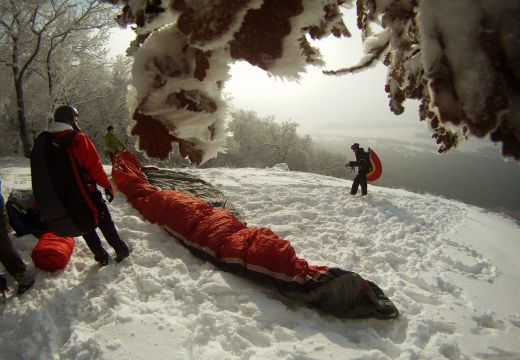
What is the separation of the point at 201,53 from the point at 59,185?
114 inches

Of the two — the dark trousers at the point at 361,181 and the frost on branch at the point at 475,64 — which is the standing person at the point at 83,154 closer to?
the frost on branch at the point at 475,64

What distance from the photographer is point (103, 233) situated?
366cm

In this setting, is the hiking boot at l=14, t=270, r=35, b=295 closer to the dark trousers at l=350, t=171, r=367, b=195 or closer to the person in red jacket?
the person in red jacket

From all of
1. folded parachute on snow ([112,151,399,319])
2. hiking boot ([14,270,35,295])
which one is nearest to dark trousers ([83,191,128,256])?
hiking boot ([14,270,35,295])

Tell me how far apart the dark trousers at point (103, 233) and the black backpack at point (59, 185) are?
0.69ft

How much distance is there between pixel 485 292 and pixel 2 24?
53.5ft

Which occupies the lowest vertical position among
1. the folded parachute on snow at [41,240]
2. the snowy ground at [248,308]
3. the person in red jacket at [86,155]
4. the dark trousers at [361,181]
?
the snowy ground at [248,308]

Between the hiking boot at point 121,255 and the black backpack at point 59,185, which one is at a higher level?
the black backpack at point 59,185

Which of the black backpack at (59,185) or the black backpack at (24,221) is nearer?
the black backpack at (59,185)

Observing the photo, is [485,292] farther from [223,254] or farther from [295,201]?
[295,201]

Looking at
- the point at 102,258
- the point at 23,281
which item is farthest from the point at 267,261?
the point at 23,281

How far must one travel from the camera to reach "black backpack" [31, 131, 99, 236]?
2979 mm

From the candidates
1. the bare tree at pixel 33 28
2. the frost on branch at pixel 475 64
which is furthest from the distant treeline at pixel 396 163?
the bare tree at pixel 33 28

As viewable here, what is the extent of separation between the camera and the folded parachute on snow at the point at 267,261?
341 cm
